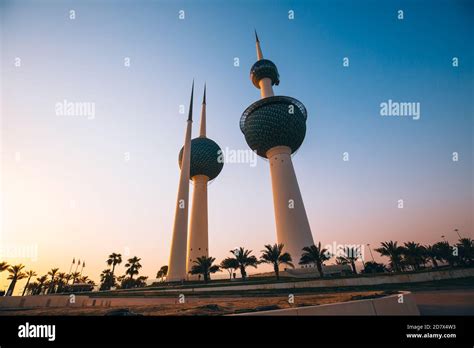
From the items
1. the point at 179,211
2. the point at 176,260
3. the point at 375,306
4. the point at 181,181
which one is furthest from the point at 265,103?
the point at 375,306

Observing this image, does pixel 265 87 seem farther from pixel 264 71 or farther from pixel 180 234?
pixel 180 234

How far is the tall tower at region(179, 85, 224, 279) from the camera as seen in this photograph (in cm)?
5203

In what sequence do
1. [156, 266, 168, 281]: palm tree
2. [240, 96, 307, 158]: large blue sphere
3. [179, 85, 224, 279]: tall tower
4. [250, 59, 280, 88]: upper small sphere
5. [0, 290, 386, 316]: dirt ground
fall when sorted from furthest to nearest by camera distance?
[156, 266, 168, 281]: palm tree → [250, 59, 280, 88]: upper small sphere → [179, 85, 224, 279]: tall tower → [240, 96, 307, 158]: large blue sphere → [0, 290, 386, 316]: dirt ground

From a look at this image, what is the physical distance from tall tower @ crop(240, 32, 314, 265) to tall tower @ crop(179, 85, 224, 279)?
1033 cm

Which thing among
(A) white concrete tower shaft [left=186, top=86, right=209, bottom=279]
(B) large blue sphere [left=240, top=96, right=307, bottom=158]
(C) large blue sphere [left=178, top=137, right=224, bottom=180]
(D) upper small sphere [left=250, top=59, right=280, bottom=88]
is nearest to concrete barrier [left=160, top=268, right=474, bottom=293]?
(A) white concrete tower shaft [left=186, top=86, right=209, bottom=279]

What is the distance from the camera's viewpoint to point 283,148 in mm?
51125

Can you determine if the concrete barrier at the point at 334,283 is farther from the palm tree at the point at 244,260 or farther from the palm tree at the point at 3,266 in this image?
the palm tree at the point at 3,266

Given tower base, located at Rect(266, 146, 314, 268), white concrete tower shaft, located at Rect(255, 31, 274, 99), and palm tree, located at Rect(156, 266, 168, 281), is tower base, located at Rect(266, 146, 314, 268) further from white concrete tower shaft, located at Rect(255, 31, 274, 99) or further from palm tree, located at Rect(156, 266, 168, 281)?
palm tree, located at Rect(156, 266, 168, 281)

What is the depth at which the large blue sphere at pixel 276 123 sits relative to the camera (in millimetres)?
50406

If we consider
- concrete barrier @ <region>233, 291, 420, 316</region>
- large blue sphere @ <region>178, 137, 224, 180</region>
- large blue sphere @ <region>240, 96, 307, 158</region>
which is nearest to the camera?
concrete barrier @ <region>233, 291, 420, 316</region>

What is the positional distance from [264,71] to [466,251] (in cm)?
5105

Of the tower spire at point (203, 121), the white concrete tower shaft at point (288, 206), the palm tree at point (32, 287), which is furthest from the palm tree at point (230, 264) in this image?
the palm tree at point (32, 287)
